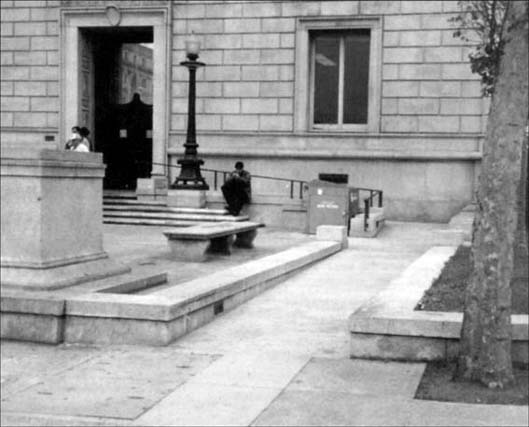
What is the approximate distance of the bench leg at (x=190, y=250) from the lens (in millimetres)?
13641

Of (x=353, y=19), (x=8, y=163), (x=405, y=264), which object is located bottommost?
(x=405, y=264)

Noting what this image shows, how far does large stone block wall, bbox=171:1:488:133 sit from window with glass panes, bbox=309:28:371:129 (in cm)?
Result: 91

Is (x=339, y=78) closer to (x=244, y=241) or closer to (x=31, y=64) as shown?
(x=31, y=64)

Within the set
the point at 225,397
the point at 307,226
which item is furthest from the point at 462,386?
the point at 307,226

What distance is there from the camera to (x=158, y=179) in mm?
25547

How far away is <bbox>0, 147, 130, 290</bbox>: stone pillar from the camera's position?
28.9 ft

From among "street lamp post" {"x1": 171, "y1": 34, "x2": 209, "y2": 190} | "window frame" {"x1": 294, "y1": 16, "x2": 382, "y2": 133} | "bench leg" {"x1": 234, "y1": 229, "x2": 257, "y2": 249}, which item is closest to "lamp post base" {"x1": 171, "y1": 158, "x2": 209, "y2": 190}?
"street lamp post" {"x1": 171, "y1": 34, "x2": 209, "y2": 190}

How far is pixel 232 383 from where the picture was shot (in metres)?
6.68

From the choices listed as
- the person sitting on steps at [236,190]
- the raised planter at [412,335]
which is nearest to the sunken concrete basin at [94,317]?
the raised planter at [412,335]

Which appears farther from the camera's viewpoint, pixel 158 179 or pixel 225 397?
pixel 158 179

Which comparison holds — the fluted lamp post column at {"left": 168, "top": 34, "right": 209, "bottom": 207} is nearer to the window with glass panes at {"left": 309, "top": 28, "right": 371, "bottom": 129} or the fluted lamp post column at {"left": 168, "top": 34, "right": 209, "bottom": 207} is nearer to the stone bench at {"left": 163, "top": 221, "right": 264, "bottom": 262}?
the window with glass panes at {"left": 309, "top": 28, "right": 371, "bottom": 129}

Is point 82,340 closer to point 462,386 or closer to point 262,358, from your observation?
point 262,358

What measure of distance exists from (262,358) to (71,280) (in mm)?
2599

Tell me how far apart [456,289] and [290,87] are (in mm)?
16510
